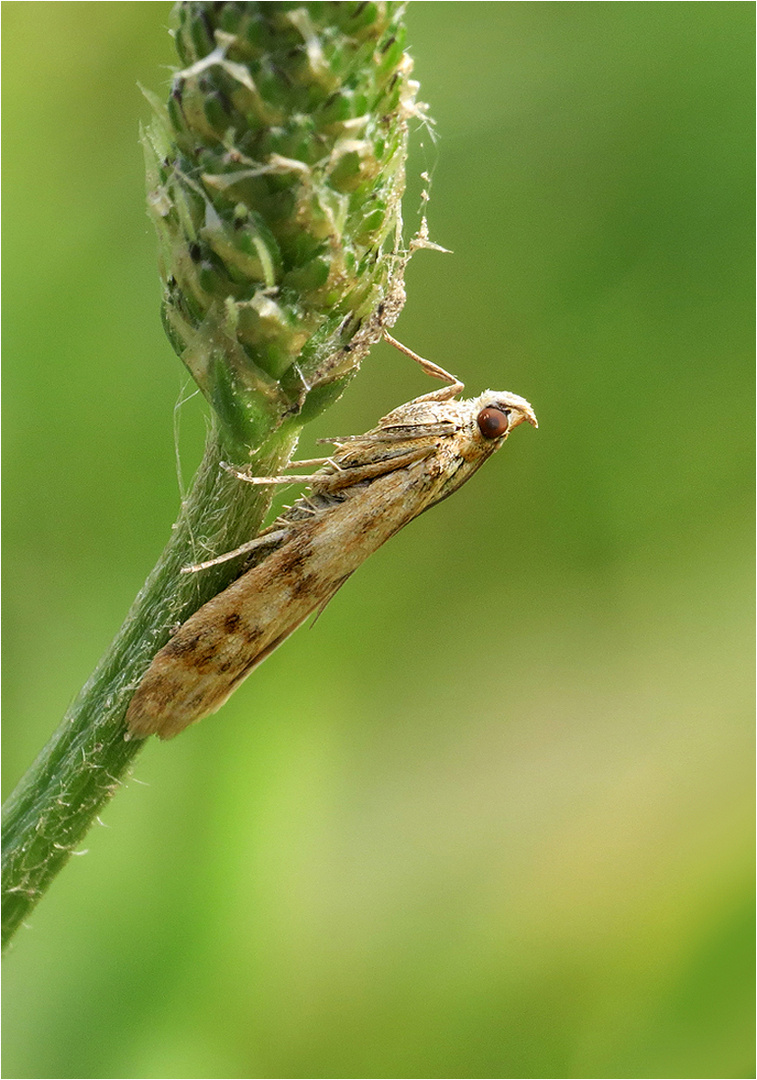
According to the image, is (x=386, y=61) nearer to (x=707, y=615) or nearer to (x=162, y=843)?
(x=162, y=843)

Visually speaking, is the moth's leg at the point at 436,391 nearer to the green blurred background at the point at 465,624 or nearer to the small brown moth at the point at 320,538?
the small brown moth at the point at 320,538

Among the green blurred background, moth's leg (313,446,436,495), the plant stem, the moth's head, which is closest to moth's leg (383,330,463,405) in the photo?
A: the moth's head

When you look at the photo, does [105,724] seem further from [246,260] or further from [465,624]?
[465,624]

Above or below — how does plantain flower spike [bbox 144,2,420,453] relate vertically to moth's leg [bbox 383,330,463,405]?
below

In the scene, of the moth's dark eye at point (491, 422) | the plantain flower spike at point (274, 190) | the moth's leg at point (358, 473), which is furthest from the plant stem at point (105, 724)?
the moth's dark eye at point (491, 422)

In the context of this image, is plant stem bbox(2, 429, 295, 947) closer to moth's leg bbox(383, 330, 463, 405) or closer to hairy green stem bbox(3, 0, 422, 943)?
hairy green stem bbox(3, 0, 422, 943)

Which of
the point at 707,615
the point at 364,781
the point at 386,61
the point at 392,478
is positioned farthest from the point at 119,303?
the point at 707,615

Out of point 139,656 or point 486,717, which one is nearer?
point 139,656
